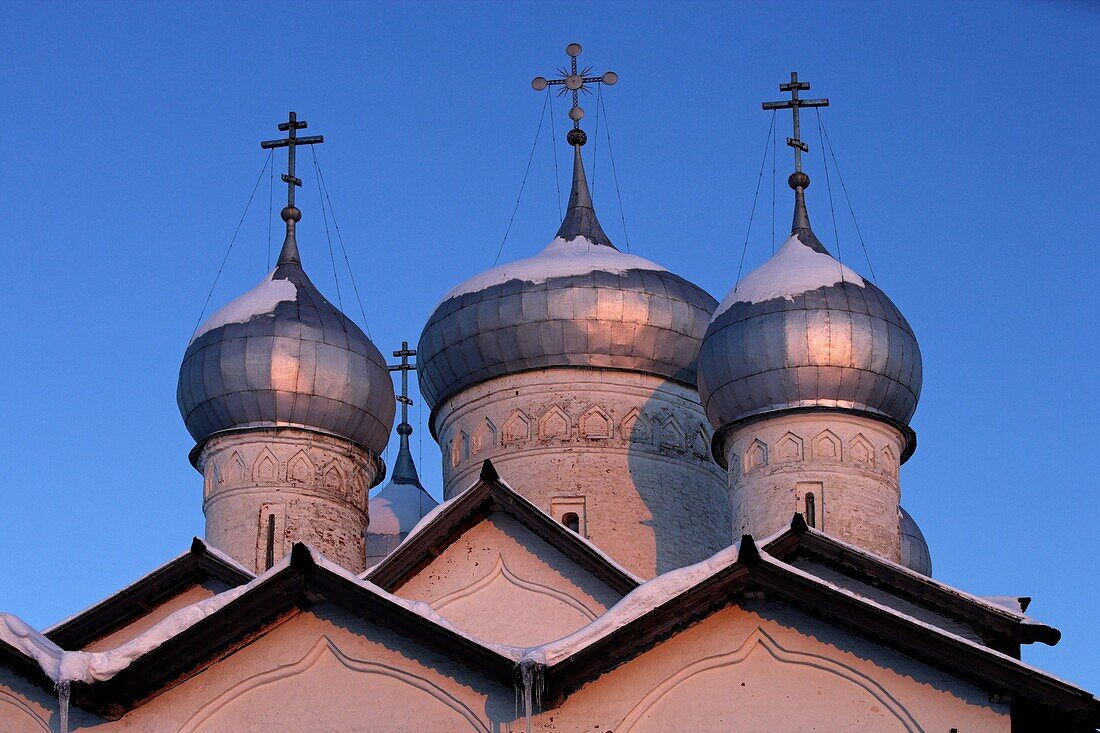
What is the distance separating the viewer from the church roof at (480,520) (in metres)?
13.7

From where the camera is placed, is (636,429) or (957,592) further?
(636,429)

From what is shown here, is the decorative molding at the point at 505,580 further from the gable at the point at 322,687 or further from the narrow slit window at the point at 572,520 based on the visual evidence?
the narrow slit window at the point at 572,520

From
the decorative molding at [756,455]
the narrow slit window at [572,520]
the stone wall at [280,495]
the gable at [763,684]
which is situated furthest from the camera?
the stone wall at [280,495]

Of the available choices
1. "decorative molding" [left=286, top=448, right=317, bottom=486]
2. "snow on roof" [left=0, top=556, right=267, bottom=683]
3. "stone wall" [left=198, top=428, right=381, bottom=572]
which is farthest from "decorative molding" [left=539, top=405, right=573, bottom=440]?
"snow on roof" [left=0, top=556, right=267, bottom=683]

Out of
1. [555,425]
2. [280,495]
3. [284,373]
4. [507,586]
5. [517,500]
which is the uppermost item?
[284,373]

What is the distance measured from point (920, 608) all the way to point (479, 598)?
10.1 feet

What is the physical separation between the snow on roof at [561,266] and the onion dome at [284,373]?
1.19 metres

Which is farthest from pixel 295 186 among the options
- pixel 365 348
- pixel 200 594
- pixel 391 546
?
pixel 200 594

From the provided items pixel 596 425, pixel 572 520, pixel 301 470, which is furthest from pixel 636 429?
pixel 301 470

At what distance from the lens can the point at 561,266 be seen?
62.0ft

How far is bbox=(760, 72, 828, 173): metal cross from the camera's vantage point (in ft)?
62.7

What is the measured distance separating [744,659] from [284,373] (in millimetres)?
8529

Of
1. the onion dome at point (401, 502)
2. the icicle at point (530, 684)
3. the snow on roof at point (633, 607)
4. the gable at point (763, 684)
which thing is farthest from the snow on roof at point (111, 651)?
the onion dome at point (401, 502)

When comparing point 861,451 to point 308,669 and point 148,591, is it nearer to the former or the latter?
point 148,591
